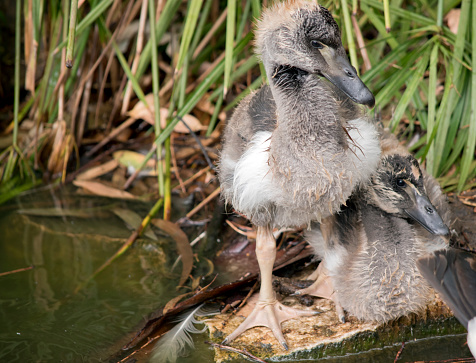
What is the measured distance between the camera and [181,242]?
283cm

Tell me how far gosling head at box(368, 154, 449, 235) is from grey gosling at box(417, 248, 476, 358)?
0.33ft

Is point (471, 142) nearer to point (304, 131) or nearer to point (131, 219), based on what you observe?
point (304, 131)

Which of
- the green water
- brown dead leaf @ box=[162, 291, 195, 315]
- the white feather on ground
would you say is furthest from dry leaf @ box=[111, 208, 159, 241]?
the white feather on ground

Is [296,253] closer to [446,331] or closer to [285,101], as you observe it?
[446,331]

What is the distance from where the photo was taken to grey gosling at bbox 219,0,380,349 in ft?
6.25

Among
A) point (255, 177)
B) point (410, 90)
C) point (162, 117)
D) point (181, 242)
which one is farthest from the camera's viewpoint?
point (162, 117)

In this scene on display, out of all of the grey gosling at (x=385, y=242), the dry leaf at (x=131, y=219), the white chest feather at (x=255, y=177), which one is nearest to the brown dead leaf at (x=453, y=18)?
the grey gosling at (x=385, y=242)

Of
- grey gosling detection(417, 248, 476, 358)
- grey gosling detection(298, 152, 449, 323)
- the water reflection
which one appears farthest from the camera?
the water reflection

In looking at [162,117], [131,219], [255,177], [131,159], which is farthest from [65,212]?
[255,177]

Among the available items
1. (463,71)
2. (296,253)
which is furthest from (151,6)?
(463,71)

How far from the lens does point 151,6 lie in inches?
106

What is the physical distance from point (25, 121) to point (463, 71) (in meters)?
2.88

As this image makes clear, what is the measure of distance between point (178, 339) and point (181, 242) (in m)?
0.70

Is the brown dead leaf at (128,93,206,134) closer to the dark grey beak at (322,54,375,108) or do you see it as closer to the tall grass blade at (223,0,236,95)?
the tall grass blade at (223,0,236,95)
